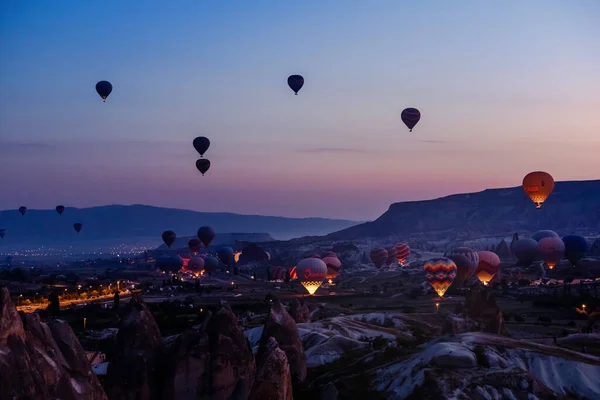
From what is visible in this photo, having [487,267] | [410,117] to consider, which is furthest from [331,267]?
[410,117]

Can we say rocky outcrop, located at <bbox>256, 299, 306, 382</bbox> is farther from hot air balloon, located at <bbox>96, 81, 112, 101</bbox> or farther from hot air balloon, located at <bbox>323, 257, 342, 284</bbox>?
hot air balloon, located at <bbox>323, 257, 342, 284</bbox>

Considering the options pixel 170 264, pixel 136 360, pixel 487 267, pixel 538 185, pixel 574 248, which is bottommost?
pixel 170 264

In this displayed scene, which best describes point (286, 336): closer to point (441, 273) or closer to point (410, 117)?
point (441, 273)

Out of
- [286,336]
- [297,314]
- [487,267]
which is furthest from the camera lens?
[487,267]

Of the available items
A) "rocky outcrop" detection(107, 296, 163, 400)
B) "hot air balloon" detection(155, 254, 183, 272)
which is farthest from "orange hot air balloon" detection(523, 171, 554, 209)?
"rocky outcrop" detection(107, 296, 163, 400)

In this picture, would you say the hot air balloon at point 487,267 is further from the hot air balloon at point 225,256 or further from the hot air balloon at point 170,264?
the hot air balloon at point 225,256

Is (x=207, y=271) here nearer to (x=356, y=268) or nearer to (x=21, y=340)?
(x=356, y=268)
